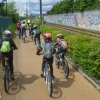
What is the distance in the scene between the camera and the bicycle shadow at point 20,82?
10.9m

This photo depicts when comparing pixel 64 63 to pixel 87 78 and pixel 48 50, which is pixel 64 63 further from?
pixel 48 50

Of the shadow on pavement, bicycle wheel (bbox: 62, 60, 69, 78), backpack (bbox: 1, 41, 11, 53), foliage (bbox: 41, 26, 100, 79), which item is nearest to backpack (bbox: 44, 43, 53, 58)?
the shadow on pavement

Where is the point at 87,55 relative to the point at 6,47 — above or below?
below

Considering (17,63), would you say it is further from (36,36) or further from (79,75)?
(36,36)

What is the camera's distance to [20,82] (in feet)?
39.2

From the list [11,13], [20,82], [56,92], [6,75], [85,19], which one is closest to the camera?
[56,92]

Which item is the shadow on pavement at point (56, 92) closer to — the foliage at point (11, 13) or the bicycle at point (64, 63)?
the bicycle at point (64, 63)

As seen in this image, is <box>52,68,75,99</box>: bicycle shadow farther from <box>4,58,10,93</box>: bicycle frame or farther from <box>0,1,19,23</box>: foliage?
<box>0,1,19,23</box>: foliage

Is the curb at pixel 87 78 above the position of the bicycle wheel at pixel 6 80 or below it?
below

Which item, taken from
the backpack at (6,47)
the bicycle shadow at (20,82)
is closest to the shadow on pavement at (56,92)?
the bicycle shadow at (20,82)

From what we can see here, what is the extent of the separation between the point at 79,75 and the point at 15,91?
325 centimetres

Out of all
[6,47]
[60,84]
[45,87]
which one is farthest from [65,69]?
[6,47]

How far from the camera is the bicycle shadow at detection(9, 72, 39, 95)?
35.8 ft

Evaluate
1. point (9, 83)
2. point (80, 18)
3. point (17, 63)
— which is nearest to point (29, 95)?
point (9, 83)
